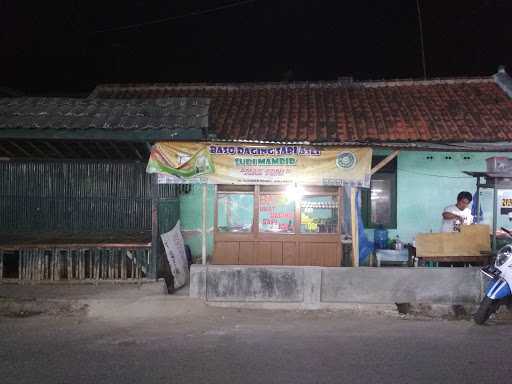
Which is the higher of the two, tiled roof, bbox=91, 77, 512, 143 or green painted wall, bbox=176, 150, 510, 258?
tiled roof, bbox=91, 77, 512, 143

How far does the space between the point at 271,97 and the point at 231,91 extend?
136 centimetres

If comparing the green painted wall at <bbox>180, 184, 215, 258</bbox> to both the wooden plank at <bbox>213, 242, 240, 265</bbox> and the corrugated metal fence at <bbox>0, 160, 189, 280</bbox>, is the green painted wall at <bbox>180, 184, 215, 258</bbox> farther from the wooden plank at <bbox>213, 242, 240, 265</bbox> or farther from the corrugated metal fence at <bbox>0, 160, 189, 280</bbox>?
the wooden plank at <bbox>213, 242, 240, 265</bbox>

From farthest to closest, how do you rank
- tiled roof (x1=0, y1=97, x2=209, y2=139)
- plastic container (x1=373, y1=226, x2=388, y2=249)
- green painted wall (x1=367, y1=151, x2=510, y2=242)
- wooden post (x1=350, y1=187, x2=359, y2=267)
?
1. green painted wall (x1=367, y1=151, x2=510, y2=242)
2. plastic container (x1=373, y1=226, x2=388, y2=249)
3. wooden post (x1=350, y1=187, x2=359, y2=267)
4. tiled roof (x1=0, y1=97, x2=209, y2=139)

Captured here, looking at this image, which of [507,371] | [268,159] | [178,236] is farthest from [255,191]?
[507,371]

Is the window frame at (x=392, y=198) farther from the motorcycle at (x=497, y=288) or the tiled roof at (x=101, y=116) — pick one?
the tiled roof at (x=101, y=116)

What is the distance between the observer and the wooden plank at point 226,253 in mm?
9297

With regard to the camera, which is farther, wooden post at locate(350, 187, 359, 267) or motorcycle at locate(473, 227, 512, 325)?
wooden post at locate(350, 187, 359, 267)

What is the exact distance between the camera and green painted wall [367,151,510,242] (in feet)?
35.0

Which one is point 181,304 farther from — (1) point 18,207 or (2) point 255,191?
(1) point 18,207

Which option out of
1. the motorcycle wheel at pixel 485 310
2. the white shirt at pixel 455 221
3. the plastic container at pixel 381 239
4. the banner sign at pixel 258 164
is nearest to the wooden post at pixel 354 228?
the banner sign at pixel 258 164

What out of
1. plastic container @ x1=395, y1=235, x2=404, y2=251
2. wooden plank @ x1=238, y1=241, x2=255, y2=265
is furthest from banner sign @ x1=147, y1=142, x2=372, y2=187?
plastic container @ x1=395, y1=235, x2=404, y2=251

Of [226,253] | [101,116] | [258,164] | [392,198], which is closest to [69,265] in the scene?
[101,116]

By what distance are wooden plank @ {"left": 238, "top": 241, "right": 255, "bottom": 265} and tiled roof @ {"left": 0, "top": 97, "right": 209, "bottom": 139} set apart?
2533 millimetres

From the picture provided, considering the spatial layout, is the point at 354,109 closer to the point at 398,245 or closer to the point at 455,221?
the point at 398,245
